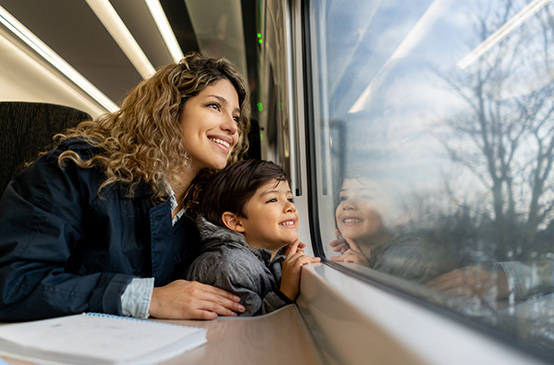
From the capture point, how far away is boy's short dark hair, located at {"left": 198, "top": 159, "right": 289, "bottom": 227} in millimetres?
1206

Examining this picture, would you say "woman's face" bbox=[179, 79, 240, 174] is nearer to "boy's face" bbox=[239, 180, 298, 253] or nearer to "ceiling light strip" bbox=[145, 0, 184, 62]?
"boy's face" bbox=[239, 180, 298, 253]

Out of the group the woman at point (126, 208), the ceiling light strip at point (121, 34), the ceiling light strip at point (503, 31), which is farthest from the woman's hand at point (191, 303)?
the ceiling light strip at point (121, 34)

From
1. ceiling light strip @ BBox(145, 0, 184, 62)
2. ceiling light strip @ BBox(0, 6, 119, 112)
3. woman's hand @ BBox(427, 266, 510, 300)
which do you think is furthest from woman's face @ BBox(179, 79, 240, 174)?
ceiling light strip @ BBox(0, 6, 119, 112)

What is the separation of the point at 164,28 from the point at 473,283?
384cm

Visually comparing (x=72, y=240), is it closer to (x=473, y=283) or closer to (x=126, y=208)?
(x=126, y=208)

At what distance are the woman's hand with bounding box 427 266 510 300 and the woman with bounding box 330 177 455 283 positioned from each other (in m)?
0.02

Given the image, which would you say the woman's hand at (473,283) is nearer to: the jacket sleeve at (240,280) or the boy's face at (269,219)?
the jacket sleeve at (240,280)

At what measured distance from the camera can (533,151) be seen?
12.4 inches

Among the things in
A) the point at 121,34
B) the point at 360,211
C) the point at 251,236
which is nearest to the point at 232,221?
the point at 251,236

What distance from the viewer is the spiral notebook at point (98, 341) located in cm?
47

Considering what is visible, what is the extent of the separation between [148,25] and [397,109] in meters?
3.49

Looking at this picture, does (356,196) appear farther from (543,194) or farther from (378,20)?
(543,194)

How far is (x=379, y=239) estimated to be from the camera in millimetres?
774

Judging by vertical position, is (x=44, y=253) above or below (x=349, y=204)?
below
